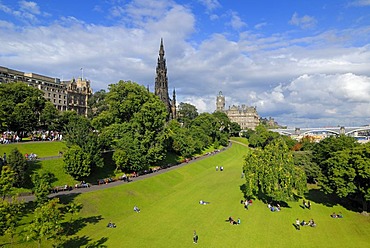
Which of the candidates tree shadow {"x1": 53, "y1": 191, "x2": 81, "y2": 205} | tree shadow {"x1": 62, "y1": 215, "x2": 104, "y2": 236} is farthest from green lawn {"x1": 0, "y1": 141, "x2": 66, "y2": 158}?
tree shadow {"x1": 62, "y1": 215, "x2": 104, "y2": 236}

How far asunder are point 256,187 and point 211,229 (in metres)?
10.9

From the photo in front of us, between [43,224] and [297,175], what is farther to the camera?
[297,175]

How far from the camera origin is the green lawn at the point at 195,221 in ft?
91.0

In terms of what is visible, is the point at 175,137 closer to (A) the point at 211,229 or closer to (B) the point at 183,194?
(B) the point at 183,194

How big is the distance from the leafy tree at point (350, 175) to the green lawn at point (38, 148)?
40.1 m

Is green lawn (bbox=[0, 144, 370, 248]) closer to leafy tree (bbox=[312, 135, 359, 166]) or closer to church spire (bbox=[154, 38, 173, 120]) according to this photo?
leafy tree (bbox=[312, 135, 359, 166])

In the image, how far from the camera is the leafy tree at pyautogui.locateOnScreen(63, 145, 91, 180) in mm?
Result: 40562

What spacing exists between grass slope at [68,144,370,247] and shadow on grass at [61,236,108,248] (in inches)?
18.0

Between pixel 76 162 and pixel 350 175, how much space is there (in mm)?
35627

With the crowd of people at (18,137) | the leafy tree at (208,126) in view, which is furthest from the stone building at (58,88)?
the leafy tree at (208,126)

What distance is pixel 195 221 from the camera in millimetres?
33250

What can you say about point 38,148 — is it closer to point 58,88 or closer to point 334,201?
point 334,201

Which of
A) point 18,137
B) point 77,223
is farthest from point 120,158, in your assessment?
point 18,137

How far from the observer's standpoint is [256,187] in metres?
39.2
